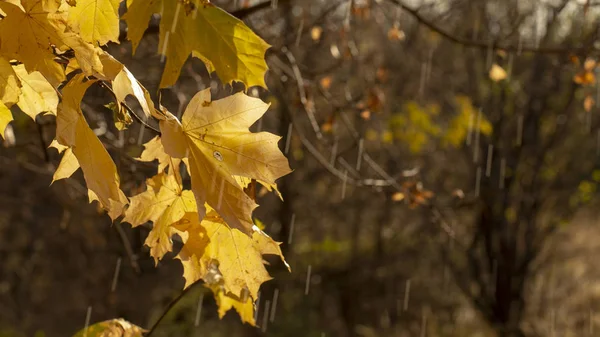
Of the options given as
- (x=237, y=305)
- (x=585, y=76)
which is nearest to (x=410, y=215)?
(x=585, y=76)

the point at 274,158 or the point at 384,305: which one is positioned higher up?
the point at 274,158

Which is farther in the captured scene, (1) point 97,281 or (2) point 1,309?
(2) point 1,309

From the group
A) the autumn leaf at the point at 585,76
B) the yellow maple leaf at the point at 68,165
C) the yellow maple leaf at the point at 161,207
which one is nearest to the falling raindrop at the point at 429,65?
the autumn leaf at the point at 585,76

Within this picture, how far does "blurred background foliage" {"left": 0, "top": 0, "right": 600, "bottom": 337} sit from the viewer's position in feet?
23.7

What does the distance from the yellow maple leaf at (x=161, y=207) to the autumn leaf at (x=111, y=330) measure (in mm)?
356

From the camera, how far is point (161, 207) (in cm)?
179

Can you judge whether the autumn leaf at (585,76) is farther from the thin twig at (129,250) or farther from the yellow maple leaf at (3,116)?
the yellow maple leaf at (3,116)

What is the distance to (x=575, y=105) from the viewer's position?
7.96 m

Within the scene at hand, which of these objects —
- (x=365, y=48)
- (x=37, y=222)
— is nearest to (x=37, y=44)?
(x=37, y=222)

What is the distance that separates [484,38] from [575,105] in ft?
4.56

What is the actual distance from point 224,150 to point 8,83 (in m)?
0.48

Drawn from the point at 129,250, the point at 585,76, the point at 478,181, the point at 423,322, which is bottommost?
the point at 423,322

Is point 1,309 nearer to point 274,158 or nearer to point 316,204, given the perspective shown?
point 316,204

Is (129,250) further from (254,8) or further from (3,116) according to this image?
(3,116)
